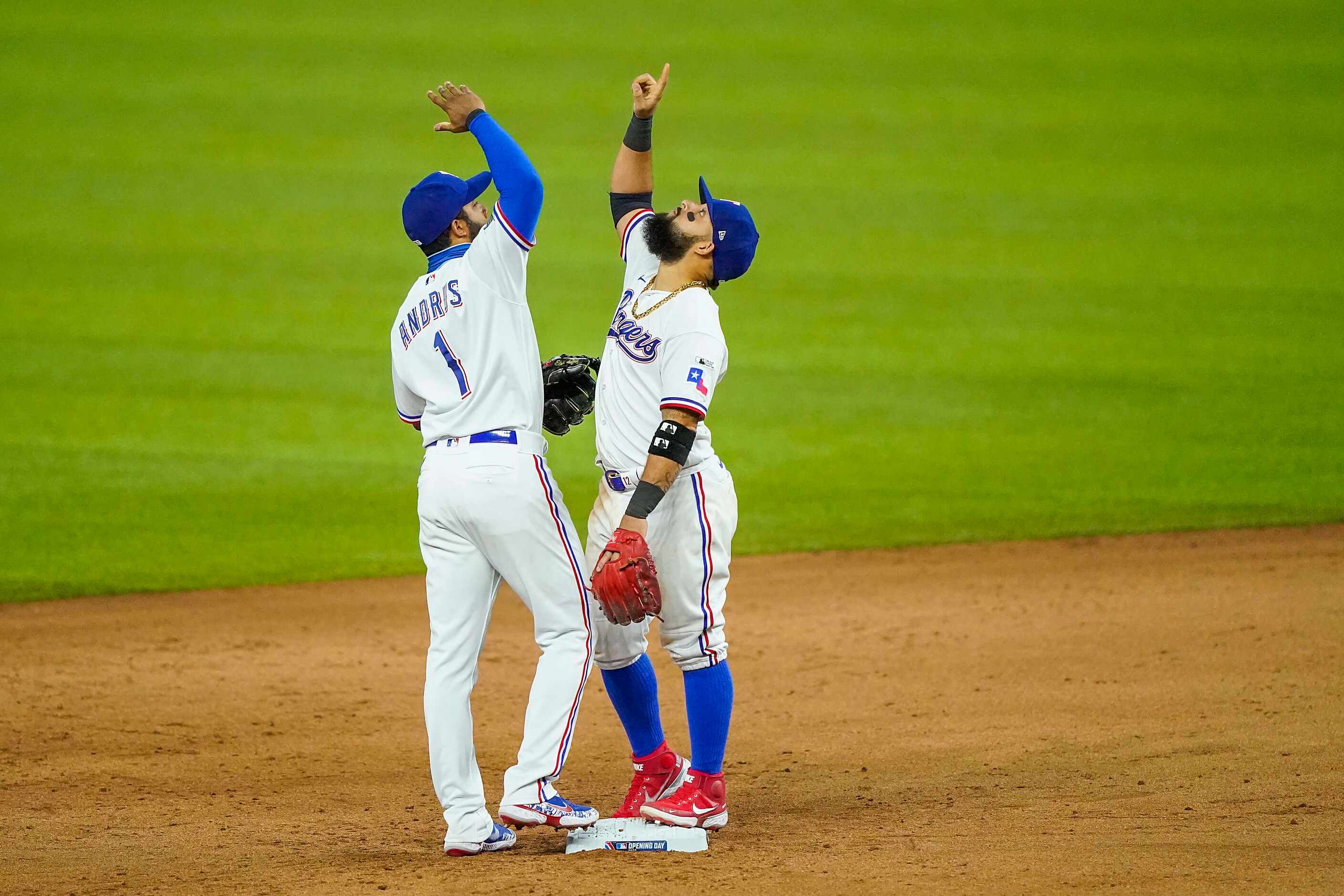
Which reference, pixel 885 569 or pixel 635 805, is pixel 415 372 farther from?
pixel 885 569

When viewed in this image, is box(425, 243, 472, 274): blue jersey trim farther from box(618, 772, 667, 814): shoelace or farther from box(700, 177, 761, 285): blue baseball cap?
box(618, 772, 667, 814): shoelace

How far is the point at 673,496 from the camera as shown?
360 centimetres

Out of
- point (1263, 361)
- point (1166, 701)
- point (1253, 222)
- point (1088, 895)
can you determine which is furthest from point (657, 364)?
point (1253, 222)

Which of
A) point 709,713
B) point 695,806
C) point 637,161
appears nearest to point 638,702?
point 709,713

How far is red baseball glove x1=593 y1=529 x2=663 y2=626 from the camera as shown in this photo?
3326 millimetres

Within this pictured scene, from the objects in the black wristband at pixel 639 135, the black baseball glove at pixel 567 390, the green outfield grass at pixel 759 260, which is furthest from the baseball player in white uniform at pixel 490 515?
the green outfield grass at pixel 759 260

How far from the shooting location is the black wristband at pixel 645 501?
3.40 meters

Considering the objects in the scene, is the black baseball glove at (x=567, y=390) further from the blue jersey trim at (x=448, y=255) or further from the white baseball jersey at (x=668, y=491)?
the blue jersey trim at (x=448, y=255)

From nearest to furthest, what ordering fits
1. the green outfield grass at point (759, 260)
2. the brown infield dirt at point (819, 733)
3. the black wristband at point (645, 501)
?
1. the brown infield dirt at point (819, 733)
2. the black wristband at point (645, 501)
3. the green outfield grass at point (759, 260)

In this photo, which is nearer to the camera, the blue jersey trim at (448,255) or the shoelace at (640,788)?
the blue jersey trim at (448,255)

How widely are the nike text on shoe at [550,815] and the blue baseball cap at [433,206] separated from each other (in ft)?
4.88

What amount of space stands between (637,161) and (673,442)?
0.99m

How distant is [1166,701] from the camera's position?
15.8ft

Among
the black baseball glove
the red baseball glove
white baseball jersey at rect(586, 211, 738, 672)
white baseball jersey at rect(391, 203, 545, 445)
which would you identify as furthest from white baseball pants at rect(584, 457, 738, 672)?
white baseball jersey at rect(391, 203, 545, 445)
